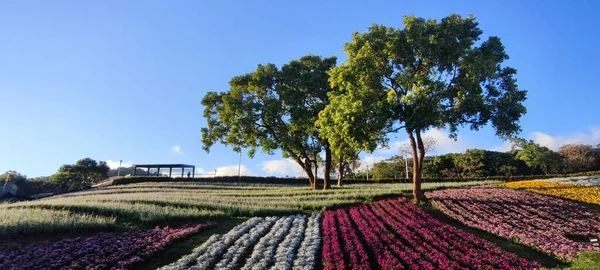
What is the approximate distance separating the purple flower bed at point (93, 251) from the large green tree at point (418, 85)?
40.9 feet

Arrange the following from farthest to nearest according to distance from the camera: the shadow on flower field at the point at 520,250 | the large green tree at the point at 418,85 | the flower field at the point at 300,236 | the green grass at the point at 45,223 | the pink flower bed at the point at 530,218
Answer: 1. the large green tree at the point at 418,85
2. the green grass at the point at 45,223
3. the pink flower bed at the point at 530,218
4. the shadow on flower field at the point at 520,250
5. the flower field at the point at 300,236

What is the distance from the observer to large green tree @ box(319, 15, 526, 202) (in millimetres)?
23688

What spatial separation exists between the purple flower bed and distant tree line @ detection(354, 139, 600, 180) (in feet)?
189

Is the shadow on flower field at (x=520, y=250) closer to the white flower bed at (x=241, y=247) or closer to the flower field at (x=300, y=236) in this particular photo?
the flower field at (x=300, y=236)

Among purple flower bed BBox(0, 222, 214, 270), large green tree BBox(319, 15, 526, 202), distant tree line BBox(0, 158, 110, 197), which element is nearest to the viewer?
purple flower bed BBox(0, 222, 214, 270)

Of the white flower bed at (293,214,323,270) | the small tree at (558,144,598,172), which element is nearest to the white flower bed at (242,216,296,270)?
the white flower bed at (293,214,323,270)

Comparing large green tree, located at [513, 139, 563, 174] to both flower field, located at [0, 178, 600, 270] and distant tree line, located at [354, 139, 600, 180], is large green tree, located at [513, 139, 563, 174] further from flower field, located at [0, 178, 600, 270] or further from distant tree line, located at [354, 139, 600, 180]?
flower field, located at [0, 178, 600, 270]

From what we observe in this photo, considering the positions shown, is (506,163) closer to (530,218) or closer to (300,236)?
(530,218)

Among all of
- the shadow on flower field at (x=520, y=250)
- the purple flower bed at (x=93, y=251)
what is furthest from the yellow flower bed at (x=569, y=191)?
the purple flower bed at (x=93, y=251)

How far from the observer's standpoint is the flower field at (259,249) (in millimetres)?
12102

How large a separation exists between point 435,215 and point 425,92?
256 inches

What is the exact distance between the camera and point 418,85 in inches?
918

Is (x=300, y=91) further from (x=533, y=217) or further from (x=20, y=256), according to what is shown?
(x=20, y=256)

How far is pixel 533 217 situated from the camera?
19953 mm
